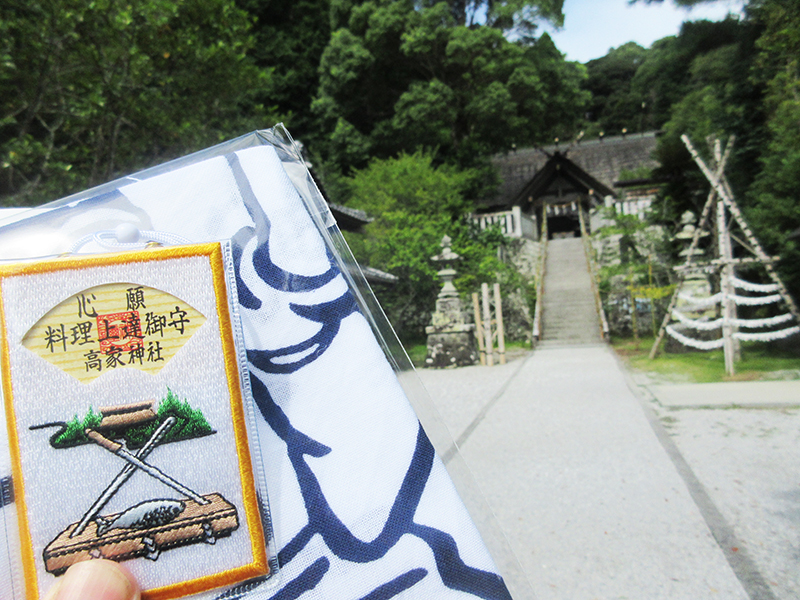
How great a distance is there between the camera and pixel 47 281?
45 centimetres

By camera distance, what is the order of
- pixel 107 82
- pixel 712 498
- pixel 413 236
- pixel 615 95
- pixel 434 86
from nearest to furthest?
1. pixel 712 498
2. pixel 107 82
3. pixel 413 236
4. pixel 434 86
5. pixel 615 95

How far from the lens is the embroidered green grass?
0.43 meters

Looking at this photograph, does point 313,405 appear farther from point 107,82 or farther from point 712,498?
point 107,82

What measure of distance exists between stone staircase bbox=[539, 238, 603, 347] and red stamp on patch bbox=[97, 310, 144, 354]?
8.51 metres

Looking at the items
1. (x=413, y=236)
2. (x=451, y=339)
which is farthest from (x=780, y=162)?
(x=413, y=236)

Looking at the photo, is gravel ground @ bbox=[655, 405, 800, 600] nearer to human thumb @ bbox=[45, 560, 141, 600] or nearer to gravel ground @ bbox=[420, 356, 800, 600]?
gravel ground @ bbox=[420, 356, 800, 600]

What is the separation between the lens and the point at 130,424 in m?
0.44

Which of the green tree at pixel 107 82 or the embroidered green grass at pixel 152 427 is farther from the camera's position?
the green tree at pixel 107 82

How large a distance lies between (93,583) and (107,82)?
4.95 meters

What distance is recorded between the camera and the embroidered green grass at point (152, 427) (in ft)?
1.42

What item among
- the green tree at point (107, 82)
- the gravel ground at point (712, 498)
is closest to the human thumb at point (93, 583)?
the gravel ground at point (712, 498)

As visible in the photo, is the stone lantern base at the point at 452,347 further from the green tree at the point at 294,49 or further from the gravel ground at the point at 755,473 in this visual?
the green tree at the point at 294,49

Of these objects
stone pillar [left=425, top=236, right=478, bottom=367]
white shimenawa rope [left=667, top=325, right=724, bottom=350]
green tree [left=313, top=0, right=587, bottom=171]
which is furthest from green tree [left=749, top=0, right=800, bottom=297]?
green tree [left=313, top=0, right=587, bottom=171]

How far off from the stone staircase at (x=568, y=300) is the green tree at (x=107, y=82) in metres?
6.16
